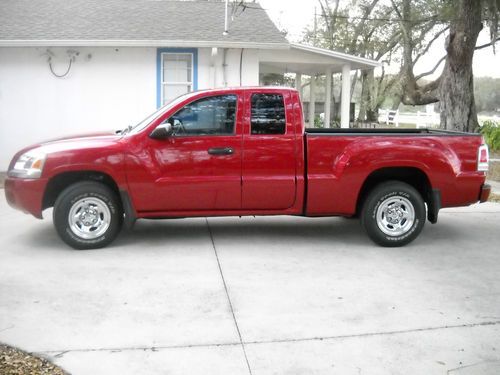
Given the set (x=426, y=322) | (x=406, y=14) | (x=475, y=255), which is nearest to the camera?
(x=426, y=322)

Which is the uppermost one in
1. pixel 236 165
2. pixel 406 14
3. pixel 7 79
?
pixel 406 14

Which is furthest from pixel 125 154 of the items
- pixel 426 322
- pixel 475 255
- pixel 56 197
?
pixel 475 255

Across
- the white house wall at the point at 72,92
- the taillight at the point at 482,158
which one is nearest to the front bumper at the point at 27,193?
the taillight at the point at 482,158

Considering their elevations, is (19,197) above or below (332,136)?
below

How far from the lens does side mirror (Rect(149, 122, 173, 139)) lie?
660 centimetres

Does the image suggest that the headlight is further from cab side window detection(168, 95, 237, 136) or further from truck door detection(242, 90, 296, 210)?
truck door detection(242, 90, 296, 210)

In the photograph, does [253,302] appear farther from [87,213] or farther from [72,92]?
[72,92]

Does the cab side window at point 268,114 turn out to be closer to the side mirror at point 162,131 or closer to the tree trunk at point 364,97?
the side mirror at point 162,131

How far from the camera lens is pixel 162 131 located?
21.7 ft

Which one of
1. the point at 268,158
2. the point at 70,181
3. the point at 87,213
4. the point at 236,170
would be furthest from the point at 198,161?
the point at 70,181

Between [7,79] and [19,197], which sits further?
[7,79]

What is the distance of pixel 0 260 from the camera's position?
6.41 meters

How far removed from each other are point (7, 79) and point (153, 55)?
330cm

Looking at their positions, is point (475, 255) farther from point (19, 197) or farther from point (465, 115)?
point (465, 115)
